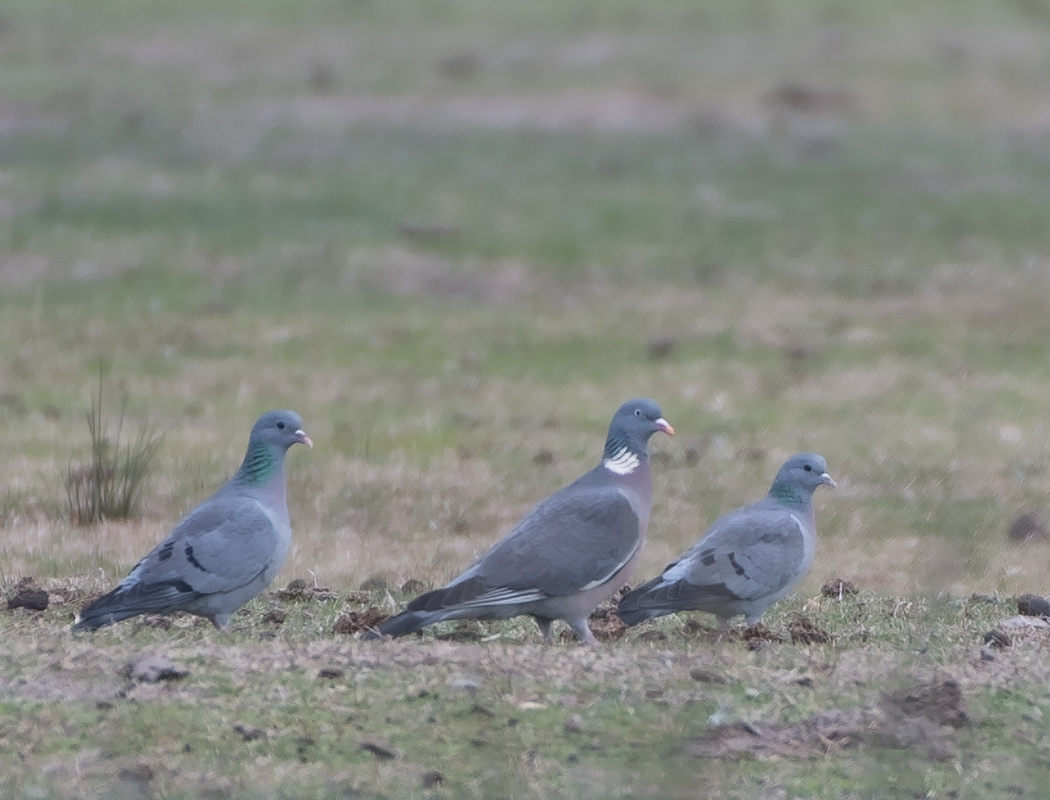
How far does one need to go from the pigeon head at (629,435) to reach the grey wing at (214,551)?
1522mm

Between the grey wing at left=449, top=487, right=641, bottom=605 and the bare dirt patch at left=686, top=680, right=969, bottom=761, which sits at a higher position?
the grey wing at left=449, top=487, right=641, bottom=605

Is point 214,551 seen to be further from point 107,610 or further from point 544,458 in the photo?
point 544,458

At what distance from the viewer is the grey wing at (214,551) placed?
7.04 metres

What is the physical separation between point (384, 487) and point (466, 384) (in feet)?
12.8

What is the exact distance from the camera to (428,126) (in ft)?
86.6

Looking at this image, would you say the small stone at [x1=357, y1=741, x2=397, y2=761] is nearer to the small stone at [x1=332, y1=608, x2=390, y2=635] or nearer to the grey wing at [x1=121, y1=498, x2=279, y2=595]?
the small stone at [x1=332, y1=608, x2=390, y2=635]

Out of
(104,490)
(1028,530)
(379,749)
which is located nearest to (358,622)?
(379,749)

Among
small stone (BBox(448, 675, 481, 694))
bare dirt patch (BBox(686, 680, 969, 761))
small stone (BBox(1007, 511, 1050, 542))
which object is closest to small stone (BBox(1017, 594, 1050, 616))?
bare dirt patch (BBox(686, 680, 969, 761))

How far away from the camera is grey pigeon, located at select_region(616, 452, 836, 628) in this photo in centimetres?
708

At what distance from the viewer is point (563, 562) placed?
6.94 m

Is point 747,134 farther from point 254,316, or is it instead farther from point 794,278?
point 254,316

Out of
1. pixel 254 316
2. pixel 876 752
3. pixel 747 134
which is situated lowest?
pixel 876 752

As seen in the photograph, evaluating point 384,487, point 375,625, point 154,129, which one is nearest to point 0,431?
point 384,487

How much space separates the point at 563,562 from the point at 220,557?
1391 millimetres
